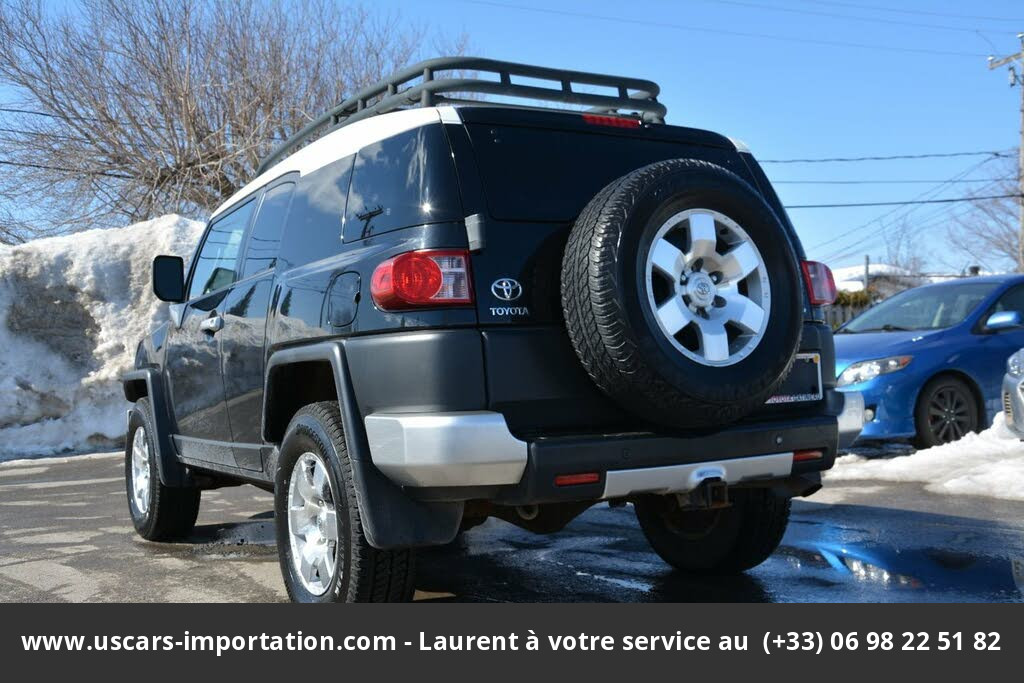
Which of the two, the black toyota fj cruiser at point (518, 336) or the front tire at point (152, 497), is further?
the front tire at point (152, 497)

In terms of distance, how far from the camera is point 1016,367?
7.34 meters

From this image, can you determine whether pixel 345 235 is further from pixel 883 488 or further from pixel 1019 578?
pixel 883 488

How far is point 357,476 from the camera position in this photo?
131 inches

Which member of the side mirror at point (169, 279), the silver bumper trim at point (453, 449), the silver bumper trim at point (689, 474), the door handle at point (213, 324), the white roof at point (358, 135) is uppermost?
the white roof at point (358, 135)

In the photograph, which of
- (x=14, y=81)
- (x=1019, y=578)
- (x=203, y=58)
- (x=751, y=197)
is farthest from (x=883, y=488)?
(x=14, y=81)

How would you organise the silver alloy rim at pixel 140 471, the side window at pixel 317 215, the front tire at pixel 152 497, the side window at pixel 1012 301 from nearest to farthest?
the side window at pixel 317 215 → the front tire at pixel 152 497 → the silver alloy rim at pixel 140 471 → the side window at pixel 1012 301

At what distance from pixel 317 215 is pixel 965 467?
527 centimetres

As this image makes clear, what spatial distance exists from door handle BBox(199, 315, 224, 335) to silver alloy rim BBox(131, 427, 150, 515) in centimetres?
133

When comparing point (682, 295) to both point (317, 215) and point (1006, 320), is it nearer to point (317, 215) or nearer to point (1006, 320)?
point (317, 215)

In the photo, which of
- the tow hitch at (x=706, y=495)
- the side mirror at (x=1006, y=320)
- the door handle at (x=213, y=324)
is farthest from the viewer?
the side mirror at (x=1006, y=320)

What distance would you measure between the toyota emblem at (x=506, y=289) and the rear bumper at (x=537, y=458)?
398 millimetres

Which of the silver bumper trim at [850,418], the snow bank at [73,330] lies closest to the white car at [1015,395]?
the silver bumper trim at [850,418]

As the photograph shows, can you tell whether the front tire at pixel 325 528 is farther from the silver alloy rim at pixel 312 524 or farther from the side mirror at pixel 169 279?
the side mirror at pixel 169 279

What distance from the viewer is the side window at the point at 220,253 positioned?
16.6ft
